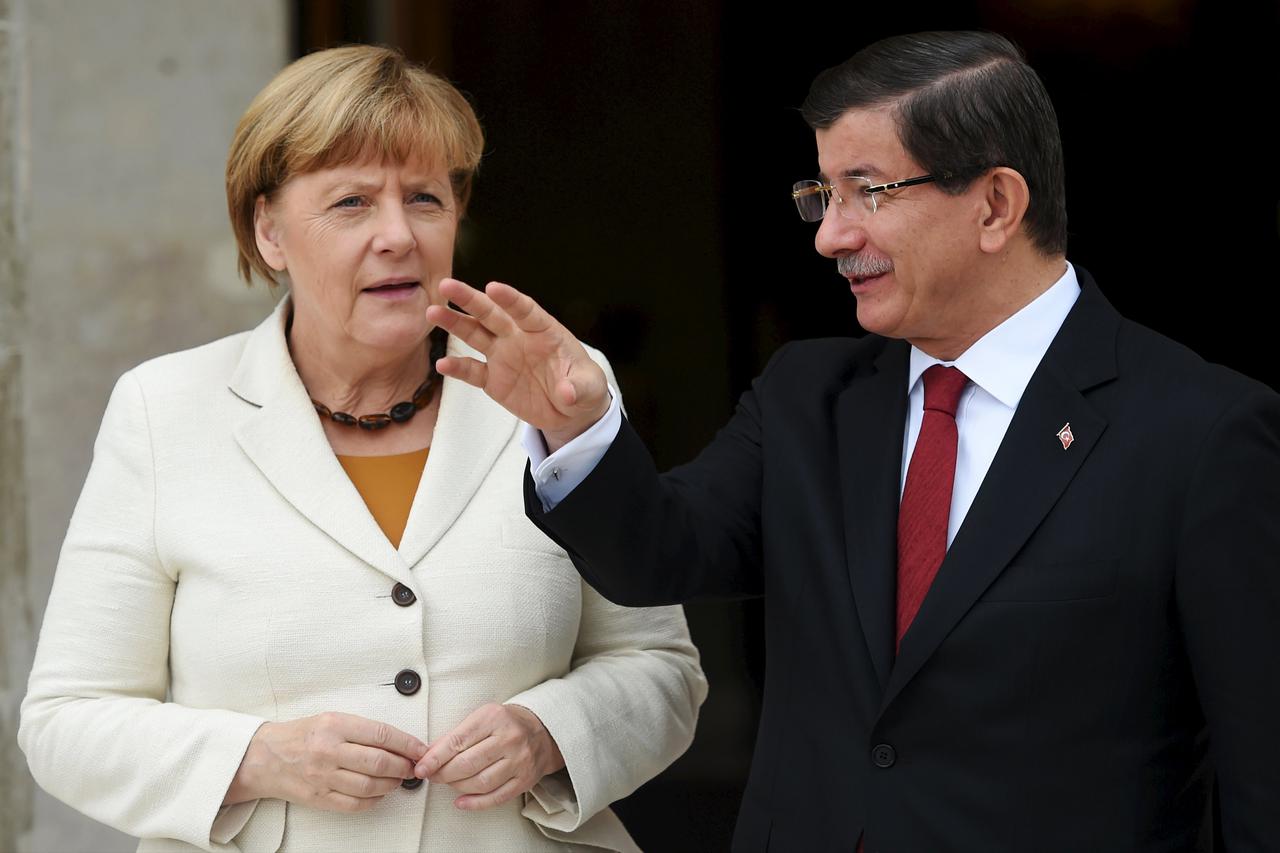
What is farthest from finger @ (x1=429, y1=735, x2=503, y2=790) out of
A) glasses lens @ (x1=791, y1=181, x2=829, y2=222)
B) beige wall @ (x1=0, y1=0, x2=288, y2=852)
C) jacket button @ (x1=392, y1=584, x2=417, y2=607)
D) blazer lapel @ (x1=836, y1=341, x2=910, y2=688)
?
beige wall @ (x1=0, y1=0, x2=288, y2=852)

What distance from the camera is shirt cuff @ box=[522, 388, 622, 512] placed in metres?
2.44

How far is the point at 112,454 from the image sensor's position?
113 inches

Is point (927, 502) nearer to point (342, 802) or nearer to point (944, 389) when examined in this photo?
point (944, 389)

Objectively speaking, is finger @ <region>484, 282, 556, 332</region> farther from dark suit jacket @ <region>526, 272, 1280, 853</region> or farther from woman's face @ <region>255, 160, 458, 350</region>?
woman's face @ <region>255, 160, 458, 350</region>

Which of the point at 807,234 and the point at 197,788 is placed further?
the point at 807,234

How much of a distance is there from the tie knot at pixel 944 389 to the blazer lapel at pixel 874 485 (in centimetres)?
5

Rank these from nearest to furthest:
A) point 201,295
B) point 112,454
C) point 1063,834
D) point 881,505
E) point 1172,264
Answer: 1. point 1063,834
2. point 881,505
3. point 112,454
4. point 1172,264
5. point 201,295

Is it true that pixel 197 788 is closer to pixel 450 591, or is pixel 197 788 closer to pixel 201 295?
pixel 450 591

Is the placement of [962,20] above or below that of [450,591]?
above

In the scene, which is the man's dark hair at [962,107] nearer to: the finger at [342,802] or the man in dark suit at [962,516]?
the man in dark suit at [962,516]

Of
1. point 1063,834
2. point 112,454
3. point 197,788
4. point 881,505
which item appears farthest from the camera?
point 112,454

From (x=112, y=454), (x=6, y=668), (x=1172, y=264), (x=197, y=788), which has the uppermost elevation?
(x=1172, y=264)

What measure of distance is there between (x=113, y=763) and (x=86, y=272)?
1763 millimetres

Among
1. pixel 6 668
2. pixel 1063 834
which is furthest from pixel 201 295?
pixel 1063 834
